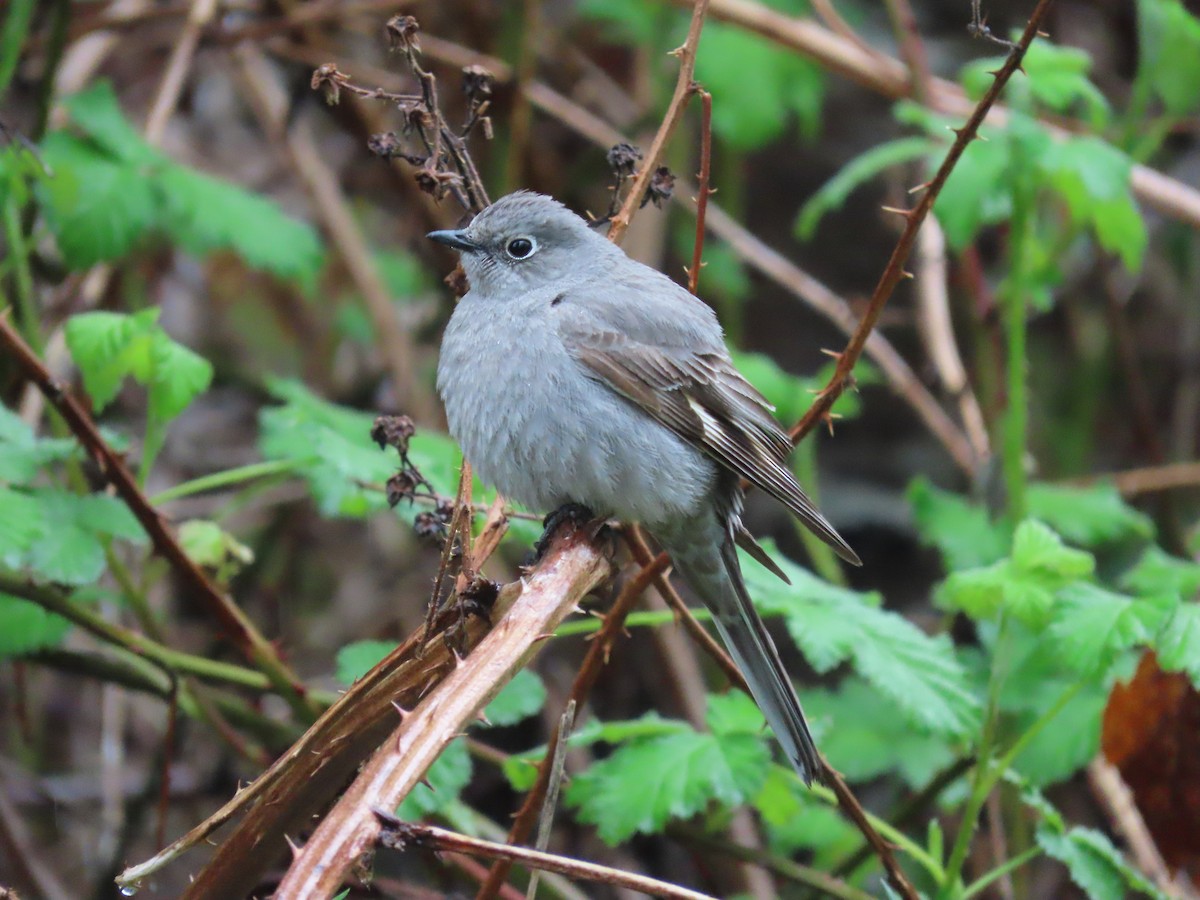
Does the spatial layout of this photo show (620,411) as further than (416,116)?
Yes

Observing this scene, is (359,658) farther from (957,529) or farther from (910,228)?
(957,529)

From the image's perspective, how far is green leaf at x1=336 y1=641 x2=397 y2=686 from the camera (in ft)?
10.5

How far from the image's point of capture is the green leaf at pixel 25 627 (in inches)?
130

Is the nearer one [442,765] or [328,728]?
[328,728]

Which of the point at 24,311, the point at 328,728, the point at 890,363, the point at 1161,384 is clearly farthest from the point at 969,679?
the point at 1161,384

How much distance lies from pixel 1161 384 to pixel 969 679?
4.96 m

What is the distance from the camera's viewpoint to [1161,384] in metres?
7.64

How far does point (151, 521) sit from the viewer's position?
3.15m

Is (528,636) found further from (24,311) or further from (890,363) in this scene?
(890,363)

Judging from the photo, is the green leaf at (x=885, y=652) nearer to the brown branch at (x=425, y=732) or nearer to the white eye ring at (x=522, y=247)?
the brown branch at (x=425, y=732)

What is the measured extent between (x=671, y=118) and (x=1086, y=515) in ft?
8.27

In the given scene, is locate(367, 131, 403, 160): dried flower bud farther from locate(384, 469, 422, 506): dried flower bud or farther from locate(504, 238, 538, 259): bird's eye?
locate(504, 238, 538, 259): bird's eye

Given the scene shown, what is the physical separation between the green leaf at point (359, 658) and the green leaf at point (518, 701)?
0.32 metres

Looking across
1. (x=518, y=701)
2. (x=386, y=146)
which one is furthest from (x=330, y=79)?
(x=518, y=701)
